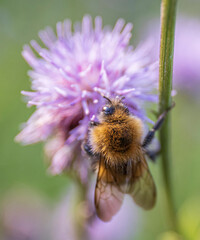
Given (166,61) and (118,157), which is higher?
(166,61)

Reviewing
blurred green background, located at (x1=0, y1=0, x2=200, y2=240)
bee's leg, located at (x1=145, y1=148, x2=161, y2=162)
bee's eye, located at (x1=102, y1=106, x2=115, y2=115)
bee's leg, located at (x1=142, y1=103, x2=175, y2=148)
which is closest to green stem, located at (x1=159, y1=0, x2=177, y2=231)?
bee's leg, located at (x1=142, y1=103, x2=175, y2=148)

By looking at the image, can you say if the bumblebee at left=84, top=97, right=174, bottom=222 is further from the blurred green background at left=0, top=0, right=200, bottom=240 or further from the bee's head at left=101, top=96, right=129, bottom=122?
the blurred green background at left=0, top=0, right=200, bottom=240

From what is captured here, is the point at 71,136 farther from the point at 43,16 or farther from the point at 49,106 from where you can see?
the point at 43,16

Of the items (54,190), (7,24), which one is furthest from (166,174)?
(7,24)

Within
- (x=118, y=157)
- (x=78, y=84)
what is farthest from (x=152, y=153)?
(x=78, y=84)

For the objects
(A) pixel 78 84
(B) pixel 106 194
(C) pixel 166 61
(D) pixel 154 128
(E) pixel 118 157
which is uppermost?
(C) pixel 166 61

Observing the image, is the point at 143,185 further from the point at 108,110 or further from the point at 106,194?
the point at 108,110
